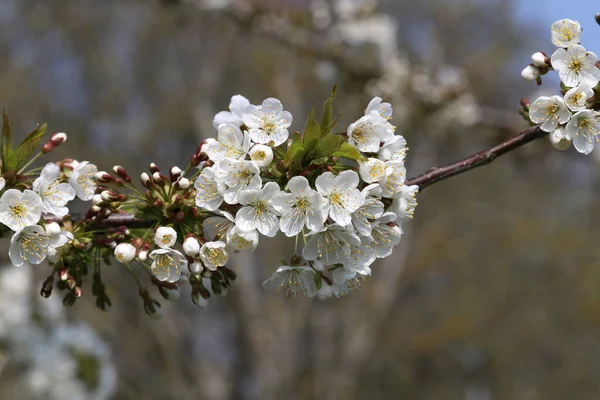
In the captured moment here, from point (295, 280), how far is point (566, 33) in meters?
1.09

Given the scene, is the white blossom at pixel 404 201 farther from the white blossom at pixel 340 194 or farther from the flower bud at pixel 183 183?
the flower bud at pixel 183 183

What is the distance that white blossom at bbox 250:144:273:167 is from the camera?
5.01 ft

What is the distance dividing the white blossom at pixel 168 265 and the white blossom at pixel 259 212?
0.22 m

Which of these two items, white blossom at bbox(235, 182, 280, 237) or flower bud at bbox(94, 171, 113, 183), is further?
flower bud at bbox(94, 171, 113, 183)

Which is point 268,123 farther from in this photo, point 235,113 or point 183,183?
point 183,183

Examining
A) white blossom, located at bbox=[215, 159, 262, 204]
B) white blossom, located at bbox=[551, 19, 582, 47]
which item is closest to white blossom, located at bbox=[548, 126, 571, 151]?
white blossom, located at bbox=[551, 19, 582, 47]

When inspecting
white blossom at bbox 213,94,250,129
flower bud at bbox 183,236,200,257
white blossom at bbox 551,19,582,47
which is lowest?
flower bud at bbox 183,236,200,257

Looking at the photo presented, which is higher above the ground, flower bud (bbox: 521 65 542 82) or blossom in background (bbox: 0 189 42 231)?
flower bud (bbox: 521 65 542 82)

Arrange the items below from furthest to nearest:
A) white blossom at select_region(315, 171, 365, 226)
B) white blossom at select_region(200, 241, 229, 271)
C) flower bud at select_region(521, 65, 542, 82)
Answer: flower bud at select_region(521, 65, 542, 82)
white blossom at select_region(200, 241, 229, 271)
white blossom at select_region(315, 171, 365, 226)

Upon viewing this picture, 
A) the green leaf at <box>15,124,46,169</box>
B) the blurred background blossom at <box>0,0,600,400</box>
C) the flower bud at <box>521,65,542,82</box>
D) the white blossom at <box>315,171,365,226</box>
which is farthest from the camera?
the blurred background blossom at <box>0,0,600,400</box>

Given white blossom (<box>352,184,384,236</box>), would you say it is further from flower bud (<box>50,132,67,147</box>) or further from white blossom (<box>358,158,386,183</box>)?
flower bud (<box>50,132,67,147</box>)

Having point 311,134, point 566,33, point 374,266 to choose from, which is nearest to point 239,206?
point 311,134

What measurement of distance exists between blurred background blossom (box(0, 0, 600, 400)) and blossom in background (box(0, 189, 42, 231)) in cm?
907

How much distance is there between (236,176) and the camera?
153 cm
